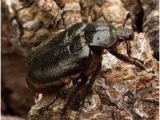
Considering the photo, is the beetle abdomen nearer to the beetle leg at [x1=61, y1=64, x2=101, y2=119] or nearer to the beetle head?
the beetle leg at [x1=61, y1=64, x2=101, y2=119]

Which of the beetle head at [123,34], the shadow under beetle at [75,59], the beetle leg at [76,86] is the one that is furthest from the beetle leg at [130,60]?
the beetle leg at [76,86]

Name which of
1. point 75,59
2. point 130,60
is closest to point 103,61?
point 130,60

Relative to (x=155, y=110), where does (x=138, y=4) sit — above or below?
above

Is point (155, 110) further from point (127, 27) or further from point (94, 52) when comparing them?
point (127, 27)

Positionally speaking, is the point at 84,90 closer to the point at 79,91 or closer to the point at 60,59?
the point at 79,91

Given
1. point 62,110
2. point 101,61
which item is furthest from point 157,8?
point 62,110

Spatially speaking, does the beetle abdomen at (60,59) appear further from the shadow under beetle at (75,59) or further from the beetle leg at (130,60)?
the beetle leg at (130,60)

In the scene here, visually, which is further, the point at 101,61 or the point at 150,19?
the point at 150,19
